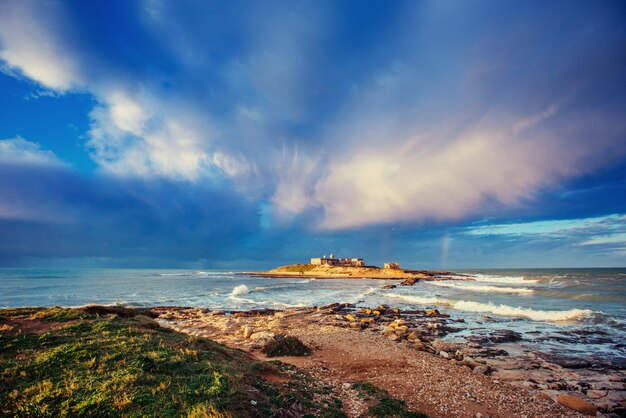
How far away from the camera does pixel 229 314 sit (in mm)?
27812

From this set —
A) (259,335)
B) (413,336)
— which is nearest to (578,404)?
(413,336)

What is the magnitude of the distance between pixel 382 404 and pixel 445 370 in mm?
5268

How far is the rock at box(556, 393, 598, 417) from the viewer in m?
9.15

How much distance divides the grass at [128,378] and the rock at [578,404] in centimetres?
746

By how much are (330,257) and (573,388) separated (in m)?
165

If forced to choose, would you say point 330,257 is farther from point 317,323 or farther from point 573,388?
point 573,388

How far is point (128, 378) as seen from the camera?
20.7ft

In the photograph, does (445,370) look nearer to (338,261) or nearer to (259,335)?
(259,335)

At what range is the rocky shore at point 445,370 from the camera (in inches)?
365

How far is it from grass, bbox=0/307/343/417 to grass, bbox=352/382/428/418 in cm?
105

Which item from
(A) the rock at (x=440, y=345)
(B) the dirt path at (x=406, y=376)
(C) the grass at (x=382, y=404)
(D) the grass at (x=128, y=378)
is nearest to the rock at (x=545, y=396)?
(B) the dirt path at (x=406, y=376)

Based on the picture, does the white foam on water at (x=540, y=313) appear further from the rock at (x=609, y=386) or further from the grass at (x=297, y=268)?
the grass at (x=297, y=268)

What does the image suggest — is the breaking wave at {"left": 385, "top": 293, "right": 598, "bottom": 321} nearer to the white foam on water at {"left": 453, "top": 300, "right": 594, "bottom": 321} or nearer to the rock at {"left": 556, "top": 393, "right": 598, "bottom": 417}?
the white foam on water at {"left": 453, "top": 300, "right": 594, "bottom": 321}

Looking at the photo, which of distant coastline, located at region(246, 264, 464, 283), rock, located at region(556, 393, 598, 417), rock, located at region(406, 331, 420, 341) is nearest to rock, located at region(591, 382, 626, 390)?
rock, located at region(556, 393, 598, 417)
